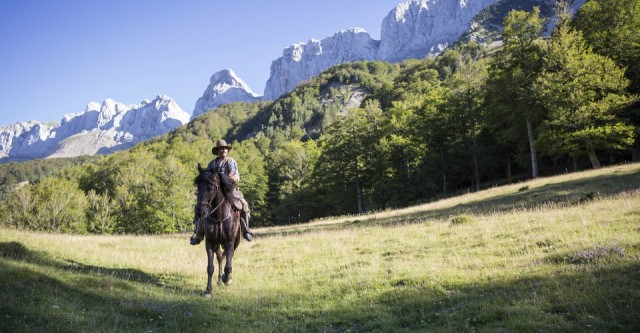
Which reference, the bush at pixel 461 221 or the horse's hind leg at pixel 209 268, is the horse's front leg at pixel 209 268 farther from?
the bush at pixel 461 221

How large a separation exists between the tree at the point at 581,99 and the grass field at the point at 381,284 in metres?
18.0

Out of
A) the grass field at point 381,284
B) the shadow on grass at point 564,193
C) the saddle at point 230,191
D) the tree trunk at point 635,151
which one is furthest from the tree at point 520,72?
the saddle at point 230,191

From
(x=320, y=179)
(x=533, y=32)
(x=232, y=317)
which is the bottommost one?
(x=232, y=317)

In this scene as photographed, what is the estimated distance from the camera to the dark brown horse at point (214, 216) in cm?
1081

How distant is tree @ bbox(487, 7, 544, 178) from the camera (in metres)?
35.9

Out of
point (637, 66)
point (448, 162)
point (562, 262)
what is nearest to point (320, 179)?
point (448, 162)

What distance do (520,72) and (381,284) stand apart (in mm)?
33886

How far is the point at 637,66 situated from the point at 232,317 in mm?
43753

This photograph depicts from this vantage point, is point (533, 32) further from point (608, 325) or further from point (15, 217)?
point (15, 217)

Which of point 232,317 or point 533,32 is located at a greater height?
point 533,32

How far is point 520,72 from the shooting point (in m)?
35.8

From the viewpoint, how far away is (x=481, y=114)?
47.8 meters

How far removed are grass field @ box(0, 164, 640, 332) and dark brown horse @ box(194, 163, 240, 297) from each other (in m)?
1.10

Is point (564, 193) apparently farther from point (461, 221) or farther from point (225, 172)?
point (225, 172)
